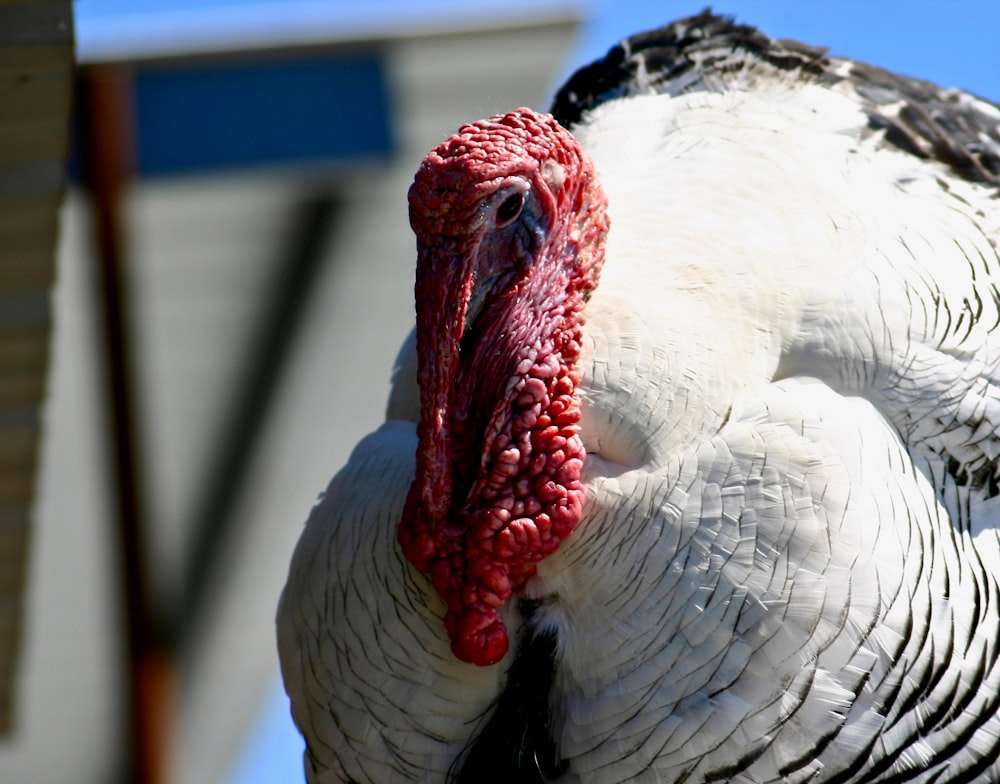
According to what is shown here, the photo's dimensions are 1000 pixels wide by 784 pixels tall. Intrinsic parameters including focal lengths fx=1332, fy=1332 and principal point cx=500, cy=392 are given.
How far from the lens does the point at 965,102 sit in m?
2.93

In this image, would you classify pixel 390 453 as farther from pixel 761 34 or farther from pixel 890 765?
pixel 761 34

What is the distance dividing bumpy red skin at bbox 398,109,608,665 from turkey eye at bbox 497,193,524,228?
0.07 ft

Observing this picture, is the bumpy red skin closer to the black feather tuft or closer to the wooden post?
the black feather tuft

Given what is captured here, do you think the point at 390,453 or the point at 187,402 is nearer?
the point at 390,453

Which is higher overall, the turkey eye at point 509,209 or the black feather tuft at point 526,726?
the turkey eye at point 509,209

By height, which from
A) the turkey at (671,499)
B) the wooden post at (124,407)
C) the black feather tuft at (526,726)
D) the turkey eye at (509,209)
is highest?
the turkey eye at (509,209)

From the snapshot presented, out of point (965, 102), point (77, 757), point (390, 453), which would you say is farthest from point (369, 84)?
point (77, 757)

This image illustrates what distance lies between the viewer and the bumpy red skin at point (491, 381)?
2.04 meters

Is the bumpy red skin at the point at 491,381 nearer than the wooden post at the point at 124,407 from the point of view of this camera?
Yes

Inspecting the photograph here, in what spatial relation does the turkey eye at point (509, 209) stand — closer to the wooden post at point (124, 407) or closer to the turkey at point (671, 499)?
the turkey at point (671, 499)

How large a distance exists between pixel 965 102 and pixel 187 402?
213 inches

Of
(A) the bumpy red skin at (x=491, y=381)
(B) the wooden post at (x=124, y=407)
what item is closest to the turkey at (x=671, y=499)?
(A) the bumpy red skin at (x=491, y=381)

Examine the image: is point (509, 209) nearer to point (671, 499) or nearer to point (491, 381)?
point (491, 381)

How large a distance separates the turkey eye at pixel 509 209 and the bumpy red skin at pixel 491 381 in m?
0.02
